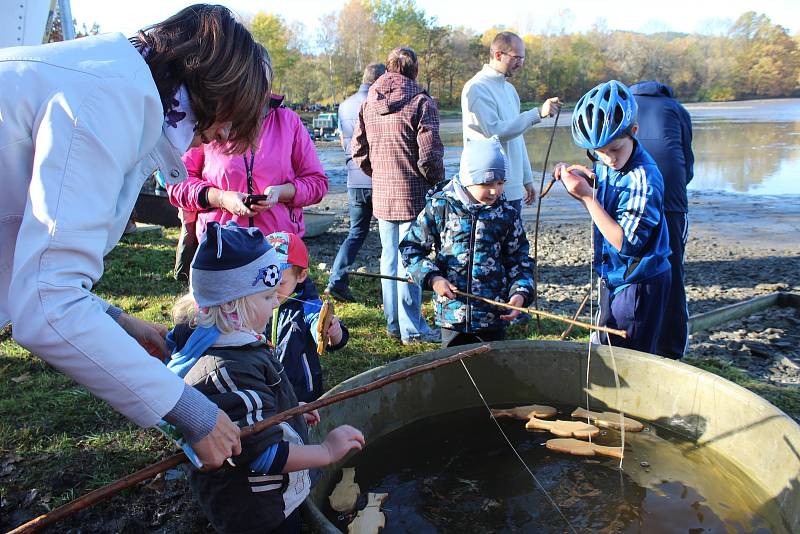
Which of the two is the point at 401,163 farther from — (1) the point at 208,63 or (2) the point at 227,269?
(1) the point at 208,63

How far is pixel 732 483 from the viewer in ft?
7.79

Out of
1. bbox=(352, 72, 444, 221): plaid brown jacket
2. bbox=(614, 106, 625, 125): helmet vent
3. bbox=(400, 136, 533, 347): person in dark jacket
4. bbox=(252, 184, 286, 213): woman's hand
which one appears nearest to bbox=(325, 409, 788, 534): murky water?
bbox=(400, 136, 533, 347): person in dark jacket

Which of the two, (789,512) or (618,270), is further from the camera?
(618,270)

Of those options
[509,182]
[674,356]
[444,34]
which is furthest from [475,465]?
[444,34]

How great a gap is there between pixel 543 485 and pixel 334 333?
1016 mm

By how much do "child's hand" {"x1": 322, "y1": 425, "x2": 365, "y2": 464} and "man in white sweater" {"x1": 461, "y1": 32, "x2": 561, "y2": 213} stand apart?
276 centimetres

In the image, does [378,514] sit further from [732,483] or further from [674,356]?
[674,356]

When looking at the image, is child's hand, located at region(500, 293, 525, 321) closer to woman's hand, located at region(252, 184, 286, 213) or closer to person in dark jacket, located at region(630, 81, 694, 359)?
person in dark jacket, located at region(630, 81, 694, 359)

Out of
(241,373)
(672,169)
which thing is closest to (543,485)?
(241,373)

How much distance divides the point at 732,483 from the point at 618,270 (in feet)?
3.32

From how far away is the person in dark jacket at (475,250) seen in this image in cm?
311

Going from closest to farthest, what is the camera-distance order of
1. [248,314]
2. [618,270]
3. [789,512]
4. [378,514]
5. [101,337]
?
[101,337] → [248,314] → [789,512] → [378,514] → [618,270]

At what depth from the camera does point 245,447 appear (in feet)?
5.34

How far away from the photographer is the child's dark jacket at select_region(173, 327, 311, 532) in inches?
66.3
